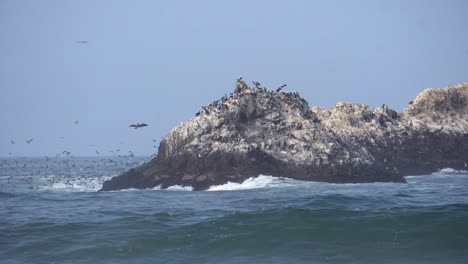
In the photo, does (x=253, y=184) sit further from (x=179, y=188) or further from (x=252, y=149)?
(x=179, y=188)

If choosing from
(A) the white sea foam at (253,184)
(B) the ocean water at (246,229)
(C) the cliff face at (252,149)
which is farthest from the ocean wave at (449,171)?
(B) the ocean water at (246,229)

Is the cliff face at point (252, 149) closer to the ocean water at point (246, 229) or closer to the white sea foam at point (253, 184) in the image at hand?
the white sea foam at point (253, 184)

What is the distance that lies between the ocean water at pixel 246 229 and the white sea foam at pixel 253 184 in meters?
5.64

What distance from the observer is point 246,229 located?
34219 mm

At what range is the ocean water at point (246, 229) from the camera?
2972 cm

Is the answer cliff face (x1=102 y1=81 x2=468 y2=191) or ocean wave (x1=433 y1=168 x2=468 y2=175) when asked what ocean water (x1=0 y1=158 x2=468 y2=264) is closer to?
cliff face (x1=102 y1=81 x2=468 y2=191)

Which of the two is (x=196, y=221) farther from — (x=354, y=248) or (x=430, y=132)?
(x=430, y=132)

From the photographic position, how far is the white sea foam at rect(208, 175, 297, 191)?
173ft

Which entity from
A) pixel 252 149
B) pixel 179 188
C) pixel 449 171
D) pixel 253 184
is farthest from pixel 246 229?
pixel 449 171

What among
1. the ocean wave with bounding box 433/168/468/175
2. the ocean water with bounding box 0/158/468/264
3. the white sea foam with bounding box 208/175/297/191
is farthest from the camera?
the ocean wave with bounding box 433/168/468/175

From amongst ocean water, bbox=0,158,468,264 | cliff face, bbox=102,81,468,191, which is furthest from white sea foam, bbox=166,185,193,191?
ocean water, bbox=0,158,468,264

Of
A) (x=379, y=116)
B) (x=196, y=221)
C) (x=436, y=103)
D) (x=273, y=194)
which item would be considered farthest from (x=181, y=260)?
(x=436, y=103)

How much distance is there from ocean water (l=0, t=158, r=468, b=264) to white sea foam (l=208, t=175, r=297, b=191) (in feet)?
18.5

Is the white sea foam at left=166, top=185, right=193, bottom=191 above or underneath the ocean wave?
underneath
